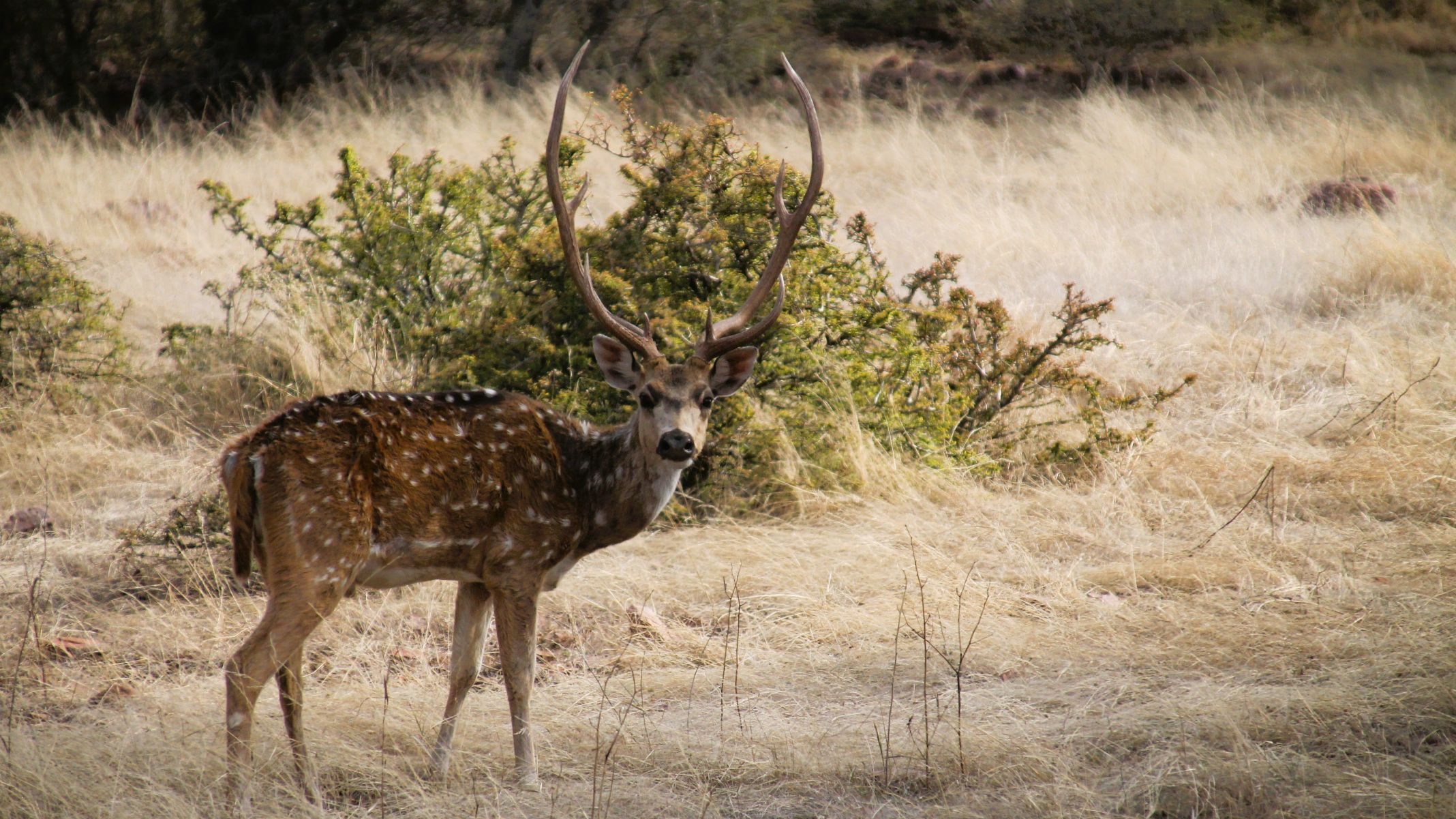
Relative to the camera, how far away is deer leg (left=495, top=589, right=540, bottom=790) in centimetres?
436

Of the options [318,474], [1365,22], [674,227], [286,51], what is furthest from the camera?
[1365,22]

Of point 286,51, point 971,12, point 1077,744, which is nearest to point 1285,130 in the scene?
point 971,12

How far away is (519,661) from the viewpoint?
4.45 metres

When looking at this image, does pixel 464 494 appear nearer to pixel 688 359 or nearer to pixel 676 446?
pixel 676 446

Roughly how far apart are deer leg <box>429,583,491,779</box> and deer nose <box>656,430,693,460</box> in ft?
2.85

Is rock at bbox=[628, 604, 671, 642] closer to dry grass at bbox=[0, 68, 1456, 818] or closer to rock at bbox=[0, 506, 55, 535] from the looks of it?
dry grass at bbox=[0, 68, 1456, 818]

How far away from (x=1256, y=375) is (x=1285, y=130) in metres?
6.93

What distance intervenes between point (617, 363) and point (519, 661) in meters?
1.29

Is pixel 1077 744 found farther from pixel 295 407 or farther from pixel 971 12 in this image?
pixel 971 12

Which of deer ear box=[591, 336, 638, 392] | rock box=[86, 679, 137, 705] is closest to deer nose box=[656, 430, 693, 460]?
deer ear box=[591, 336, 638, 392]

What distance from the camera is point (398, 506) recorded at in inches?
166

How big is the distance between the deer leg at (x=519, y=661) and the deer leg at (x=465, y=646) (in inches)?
7.5

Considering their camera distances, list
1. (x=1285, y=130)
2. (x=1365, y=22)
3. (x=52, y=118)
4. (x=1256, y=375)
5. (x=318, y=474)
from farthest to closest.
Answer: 1. (x=1365, y=22)
2. (x=52, y=118)
3. (x=1285, y=130)
4. (x=1256, y=375)
5. (x=318, y=474)

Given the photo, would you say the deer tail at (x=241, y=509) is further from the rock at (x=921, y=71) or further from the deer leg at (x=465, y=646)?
the rock at (x=921, y=71)
